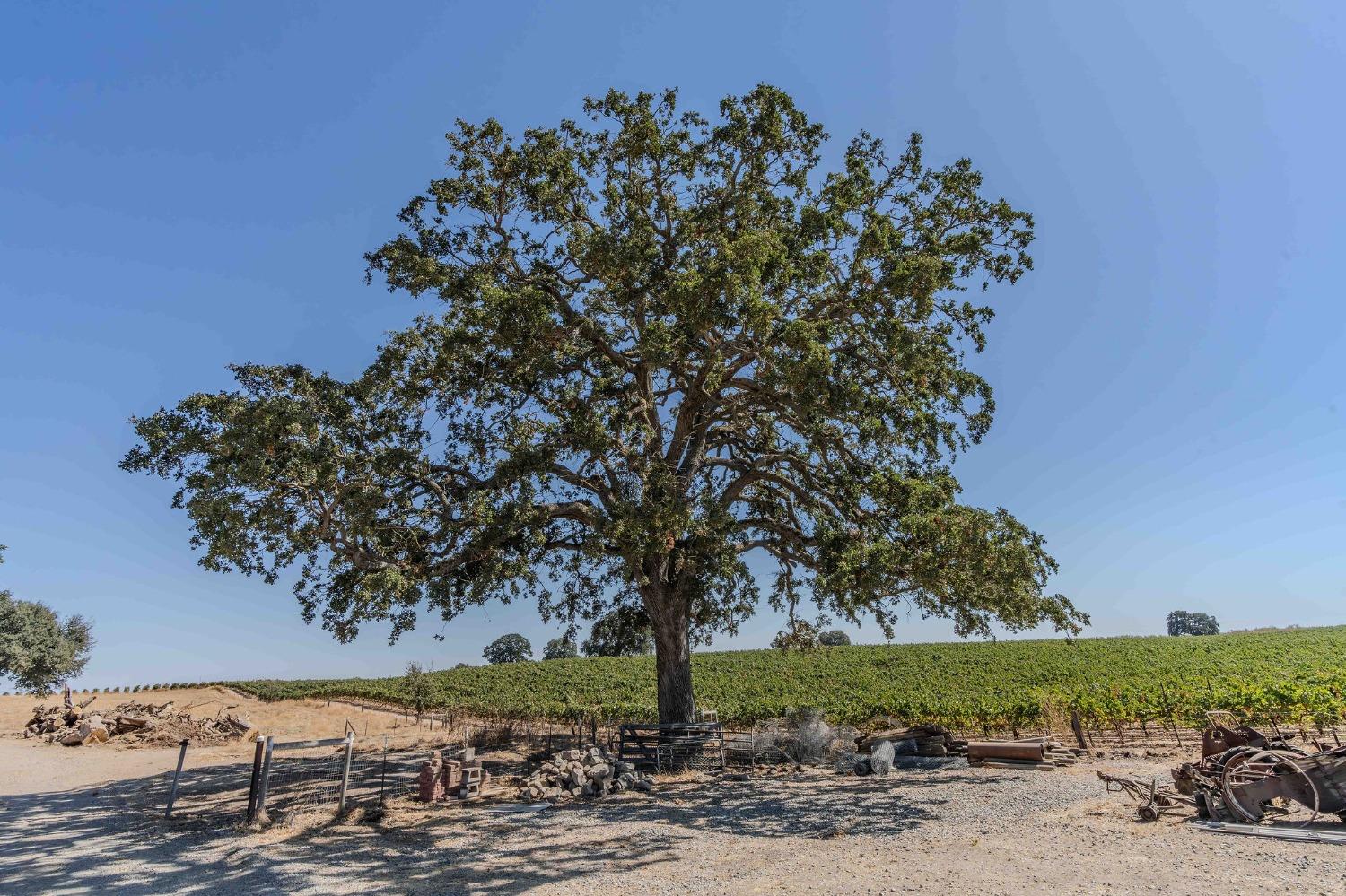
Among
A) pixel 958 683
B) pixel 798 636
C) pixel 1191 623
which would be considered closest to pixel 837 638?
pixel 958 683

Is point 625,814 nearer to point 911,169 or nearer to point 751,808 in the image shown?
point 751,808

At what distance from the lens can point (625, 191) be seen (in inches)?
682

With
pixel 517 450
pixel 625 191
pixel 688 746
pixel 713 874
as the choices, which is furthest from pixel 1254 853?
pixel 625 191

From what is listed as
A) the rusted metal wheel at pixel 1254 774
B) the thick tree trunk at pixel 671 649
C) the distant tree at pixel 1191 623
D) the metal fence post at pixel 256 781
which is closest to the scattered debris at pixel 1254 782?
the rusted metal wheel at pixel 1254 774

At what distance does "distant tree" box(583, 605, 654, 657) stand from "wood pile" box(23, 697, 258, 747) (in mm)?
19571

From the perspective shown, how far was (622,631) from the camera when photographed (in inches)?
883

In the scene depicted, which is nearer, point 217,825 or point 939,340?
point 217,825

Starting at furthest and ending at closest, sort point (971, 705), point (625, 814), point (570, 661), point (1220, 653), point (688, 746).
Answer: point (570, 661)
point (1220, 653)
point (971, 705)
point (688, 746)
point (625, 814)

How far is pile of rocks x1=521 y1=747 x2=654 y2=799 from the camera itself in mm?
14594

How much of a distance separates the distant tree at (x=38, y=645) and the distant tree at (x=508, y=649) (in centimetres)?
4570

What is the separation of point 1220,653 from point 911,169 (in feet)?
A: 191

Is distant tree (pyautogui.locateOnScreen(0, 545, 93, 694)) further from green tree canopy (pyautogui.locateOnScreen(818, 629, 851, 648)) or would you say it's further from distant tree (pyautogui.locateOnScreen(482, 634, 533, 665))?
green tree canopy (pyautogui.locateOnScreen(818, 629, 851, 648))

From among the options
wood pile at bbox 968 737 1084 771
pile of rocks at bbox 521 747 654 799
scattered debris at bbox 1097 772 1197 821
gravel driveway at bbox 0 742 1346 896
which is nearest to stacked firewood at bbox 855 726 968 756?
wood pile at bbox 968 737 1084 771

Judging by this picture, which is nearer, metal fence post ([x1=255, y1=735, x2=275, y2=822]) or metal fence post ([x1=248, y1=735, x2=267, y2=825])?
metal fence post ([x1=255, y1=735, x2=275, y2=822])
